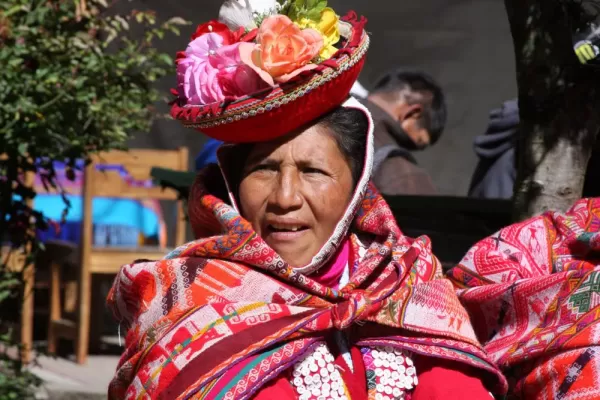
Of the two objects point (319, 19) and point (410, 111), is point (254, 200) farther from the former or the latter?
point (410, 111)

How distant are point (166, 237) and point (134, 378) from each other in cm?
628

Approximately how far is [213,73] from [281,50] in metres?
0.22

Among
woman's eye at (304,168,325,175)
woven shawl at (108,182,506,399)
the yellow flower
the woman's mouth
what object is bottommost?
woven shawl at (108,182,506,399)

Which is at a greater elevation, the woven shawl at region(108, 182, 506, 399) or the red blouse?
the woven shawl at region(108, 182, 506, 399)

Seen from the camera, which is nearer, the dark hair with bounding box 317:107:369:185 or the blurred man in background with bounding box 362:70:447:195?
the dark hair with bounding box 317:107:369:185

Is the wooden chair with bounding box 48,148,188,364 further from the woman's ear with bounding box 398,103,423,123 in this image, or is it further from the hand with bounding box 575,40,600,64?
the hand with bounding box 575,40,600,64

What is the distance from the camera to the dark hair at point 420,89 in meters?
6.70

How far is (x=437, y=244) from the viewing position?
491 centimetres

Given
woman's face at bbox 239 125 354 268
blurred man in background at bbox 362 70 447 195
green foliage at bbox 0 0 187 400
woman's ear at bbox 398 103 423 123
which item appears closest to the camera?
woman's face at bbox 239 125 354 268

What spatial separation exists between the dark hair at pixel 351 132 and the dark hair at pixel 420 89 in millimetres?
3572

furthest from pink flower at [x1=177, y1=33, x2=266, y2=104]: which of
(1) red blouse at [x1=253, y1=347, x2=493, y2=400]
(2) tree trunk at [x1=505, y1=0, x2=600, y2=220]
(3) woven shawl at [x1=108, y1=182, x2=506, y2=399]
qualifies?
(2) tree trunk at [x1=505, y1=0, x2=600, y2=220]

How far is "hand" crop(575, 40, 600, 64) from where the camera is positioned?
3.59m

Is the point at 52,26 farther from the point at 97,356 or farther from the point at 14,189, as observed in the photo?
the point at 97,356

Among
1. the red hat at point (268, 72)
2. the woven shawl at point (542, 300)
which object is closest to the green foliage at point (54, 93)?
the red hat at point (268, 72)
